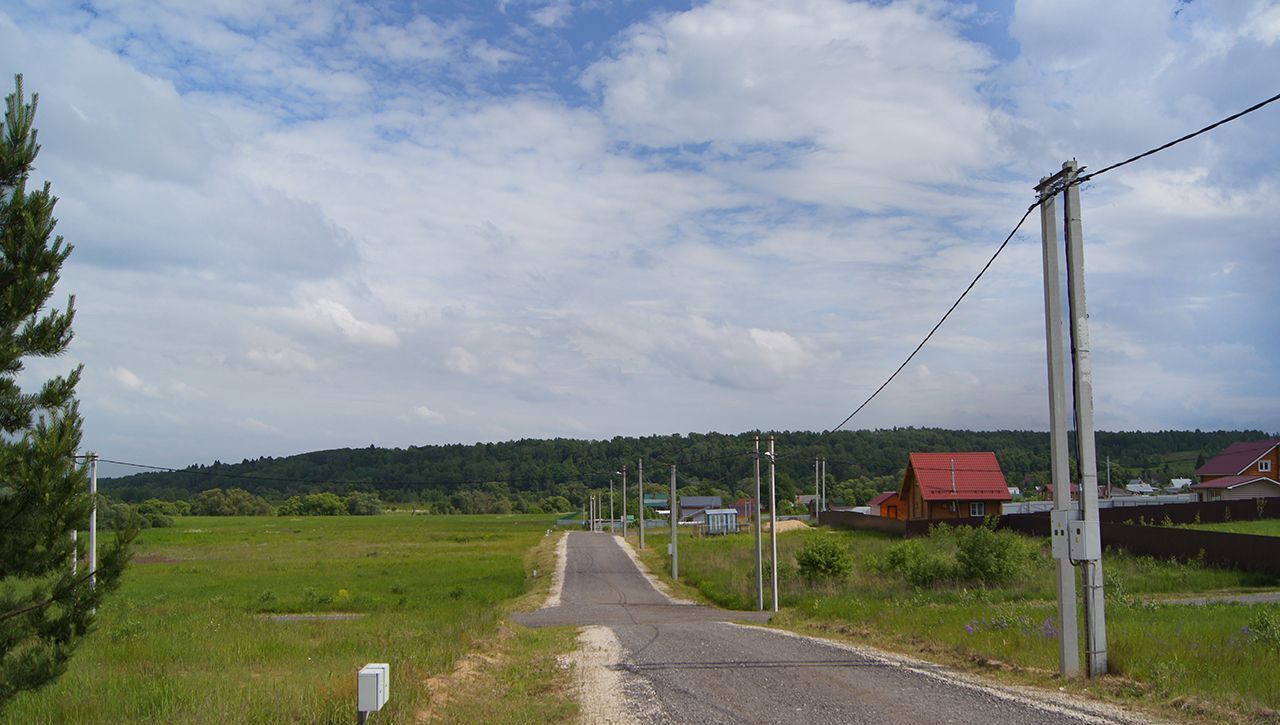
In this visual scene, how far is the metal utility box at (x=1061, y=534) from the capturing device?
11.7 meters

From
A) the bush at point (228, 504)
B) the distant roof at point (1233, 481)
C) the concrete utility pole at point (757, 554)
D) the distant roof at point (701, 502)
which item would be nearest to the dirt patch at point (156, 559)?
the concrete utility pole at point (757, 554)

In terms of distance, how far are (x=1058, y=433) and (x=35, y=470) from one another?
10.9 m

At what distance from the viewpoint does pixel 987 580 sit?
29.6 metres

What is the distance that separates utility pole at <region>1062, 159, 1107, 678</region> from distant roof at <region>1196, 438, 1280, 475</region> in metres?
68.4

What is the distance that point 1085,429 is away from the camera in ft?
38.3

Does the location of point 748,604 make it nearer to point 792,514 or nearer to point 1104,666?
point 1104,666

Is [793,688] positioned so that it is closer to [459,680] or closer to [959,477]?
[459,680]

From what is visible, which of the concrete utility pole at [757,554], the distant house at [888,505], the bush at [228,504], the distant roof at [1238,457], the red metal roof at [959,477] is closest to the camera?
the concrete utility pole at [757,554]

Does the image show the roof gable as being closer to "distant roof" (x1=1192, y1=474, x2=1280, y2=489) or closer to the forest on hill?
"distant roof" (x1=1192, y1=474, x2=1280, y2=489)

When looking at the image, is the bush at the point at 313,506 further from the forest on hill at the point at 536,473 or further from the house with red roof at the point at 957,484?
the house with red roof at the point at 957,484

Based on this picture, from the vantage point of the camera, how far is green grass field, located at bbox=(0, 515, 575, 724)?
1047 cm

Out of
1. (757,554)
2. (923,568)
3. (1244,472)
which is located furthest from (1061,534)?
(1244,472)

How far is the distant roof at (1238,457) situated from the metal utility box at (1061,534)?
68.4 m

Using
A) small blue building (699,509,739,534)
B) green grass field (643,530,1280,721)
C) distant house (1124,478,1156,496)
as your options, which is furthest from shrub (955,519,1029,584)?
distant house (1124,478,1156,496)
